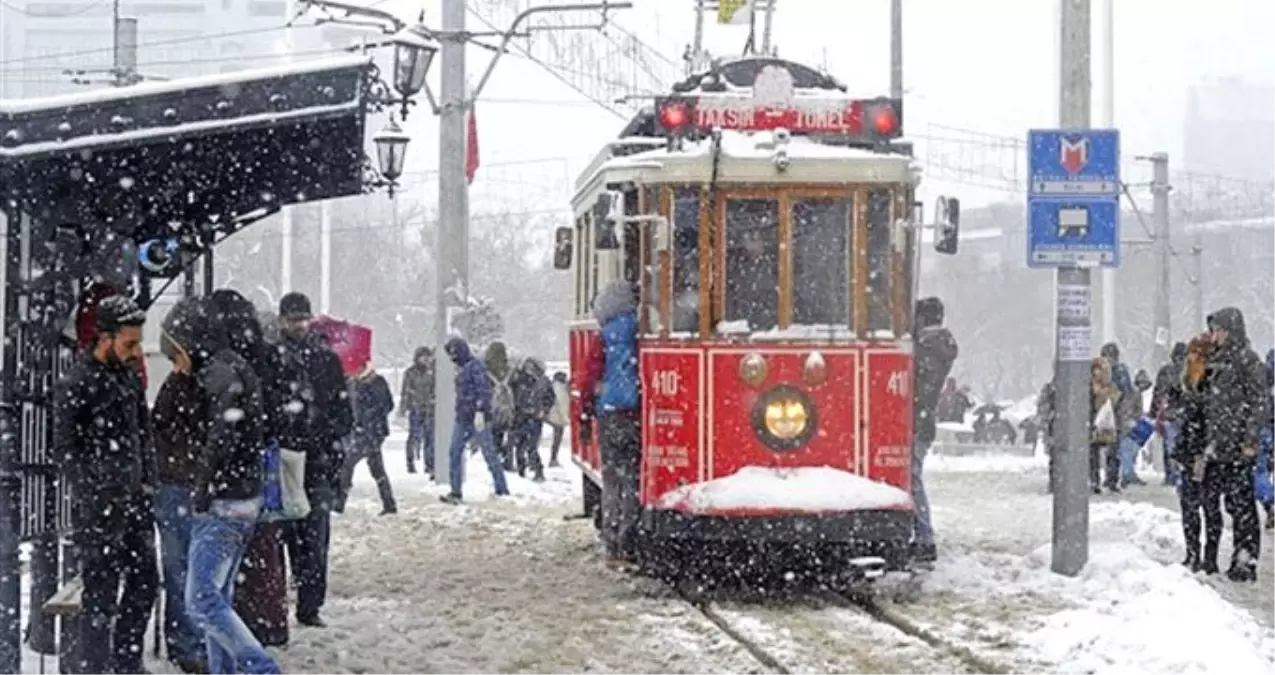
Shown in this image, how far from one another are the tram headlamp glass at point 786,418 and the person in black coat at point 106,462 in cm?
477

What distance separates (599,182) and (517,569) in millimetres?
2883

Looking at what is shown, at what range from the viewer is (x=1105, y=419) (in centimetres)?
2080

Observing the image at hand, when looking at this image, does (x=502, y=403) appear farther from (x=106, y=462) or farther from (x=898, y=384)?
(x=106, y=462)

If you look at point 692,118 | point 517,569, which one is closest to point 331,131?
point 692,118

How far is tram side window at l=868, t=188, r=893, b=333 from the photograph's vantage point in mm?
12234

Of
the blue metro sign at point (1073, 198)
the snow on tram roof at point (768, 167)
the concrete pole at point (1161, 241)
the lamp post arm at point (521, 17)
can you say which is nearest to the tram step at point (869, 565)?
the blue metro sign at point (1073, 198)

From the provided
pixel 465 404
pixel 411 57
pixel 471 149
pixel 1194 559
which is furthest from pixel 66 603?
pixel 471 149

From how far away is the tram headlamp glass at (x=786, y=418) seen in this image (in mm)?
12039

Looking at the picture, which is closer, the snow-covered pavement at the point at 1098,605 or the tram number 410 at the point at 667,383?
the snow-covered pavement at the point at 1098,605

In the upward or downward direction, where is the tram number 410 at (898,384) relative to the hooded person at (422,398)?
upward

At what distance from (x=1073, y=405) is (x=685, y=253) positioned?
2.78 meters

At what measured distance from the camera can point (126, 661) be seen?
848 centimetres

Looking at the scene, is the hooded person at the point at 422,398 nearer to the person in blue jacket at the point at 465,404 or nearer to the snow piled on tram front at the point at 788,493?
the person in blue jacket at the point at 465,404

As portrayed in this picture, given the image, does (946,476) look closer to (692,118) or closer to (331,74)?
(692,118)
